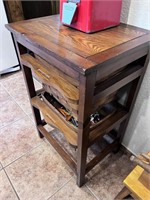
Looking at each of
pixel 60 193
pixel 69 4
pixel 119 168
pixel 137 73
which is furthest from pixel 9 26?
pixel 119 168

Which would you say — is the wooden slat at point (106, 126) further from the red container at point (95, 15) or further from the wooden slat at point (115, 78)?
the red container at point (95, 15)

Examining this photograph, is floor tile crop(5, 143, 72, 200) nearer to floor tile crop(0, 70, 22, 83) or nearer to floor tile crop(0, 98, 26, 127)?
floor tile crop(0, 98, 26, 127)

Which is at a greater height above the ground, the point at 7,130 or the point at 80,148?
the point at 80,148

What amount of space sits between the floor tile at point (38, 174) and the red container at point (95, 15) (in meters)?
0.89

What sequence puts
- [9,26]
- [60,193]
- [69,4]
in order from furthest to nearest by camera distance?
1. [60,193]
2. [9,26]
3. [69,4]

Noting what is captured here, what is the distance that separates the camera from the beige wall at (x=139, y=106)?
709mm

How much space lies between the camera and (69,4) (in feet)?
2.17

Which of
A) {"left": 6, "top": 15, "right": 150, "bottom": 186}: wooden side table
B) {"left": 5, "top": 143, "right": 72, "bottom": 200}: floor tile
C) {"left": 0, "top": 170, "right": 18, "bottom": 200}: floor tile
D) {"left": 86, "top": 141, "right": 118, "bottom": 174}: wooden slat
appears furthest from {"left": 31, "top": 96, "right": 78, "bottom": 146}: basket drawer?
{"left": 0, "top": 170, "right": 18, "bottom": 200}: floor tile

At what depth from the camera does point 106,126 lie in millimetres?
844

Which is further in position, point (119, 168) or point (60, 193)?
point (119, 168)

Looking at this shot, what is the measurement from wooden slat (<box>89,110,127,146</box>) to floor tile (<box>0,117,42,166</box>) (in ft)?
2.06

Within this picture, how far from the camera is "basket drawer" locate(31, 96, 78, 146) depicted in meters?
0.79

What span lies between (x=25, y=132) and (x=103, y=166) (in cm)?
67

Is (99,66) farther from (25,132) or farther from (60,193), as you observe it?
(25,132)
